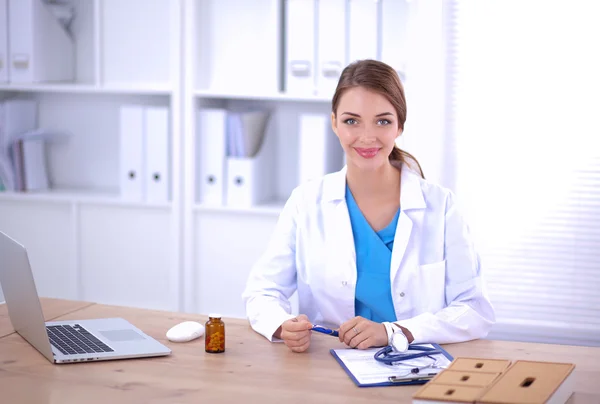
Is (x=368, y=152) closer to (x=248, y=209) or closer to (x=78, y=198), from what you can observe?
(x=248, y=209)

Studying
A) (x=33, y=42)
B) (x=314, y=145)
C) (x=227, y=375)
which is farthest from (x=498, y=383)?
(x=33, y=42)

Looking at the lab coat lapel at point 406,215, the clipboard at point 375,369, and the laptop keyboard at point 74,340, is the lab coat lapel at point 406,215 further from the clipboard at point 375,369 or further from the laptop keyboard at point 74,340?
the laptop keyboard at point 74,340

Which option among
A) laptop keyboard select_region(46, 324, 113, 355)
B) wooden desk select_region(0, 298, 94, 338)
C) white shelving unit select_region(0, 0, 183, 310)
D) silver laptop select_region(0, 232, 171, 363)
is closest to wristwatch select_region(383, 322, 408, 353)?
silver laptop select_region(0, 232, 171, 363)

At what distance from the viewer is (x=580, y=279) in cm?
321

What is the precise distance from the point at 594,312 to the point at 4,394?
236cm

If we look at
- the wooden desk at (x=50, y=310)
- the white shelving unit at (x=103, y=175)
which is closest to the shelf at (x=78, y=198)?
the white shelving unit at (x=103, y=175)

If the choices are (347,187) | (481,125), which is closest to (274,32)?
(481,125)

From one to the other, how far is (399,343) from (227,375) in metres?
0.37

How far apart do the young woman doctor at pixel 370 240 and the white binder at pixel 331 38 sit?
0.96 meters

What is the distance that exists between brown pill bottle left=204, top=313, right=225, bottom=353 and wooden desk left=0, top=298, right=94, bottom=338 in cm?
48

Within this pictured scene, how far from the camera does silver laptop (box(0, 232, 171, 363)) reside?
5.74 ft

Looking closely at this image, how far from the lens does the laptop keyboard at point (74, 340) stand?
182 centimetres

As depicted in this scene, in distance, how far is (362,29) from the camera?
3.16 metres

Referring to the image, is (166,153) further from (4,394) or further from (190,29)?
(4,394)
